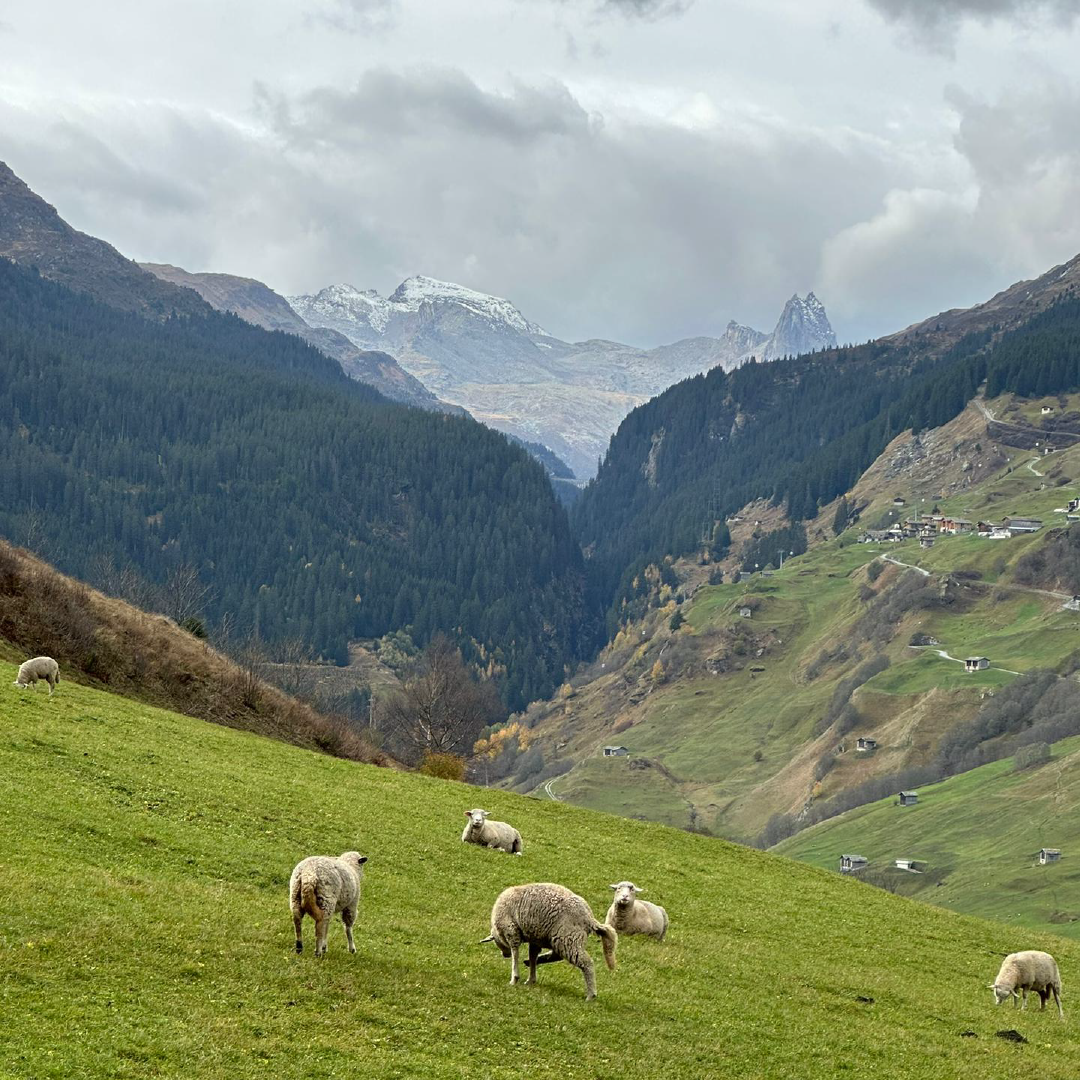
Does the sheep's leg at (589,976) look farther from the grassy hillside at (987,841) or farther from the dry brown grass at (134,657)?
the grassy hillside at (987,841)

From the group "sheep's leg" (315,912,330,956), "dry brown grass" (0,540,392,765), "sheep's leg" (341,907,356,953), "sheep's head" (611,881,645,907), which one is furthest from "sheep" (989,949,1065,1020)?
"dry brown grass" (0,540,392,765)

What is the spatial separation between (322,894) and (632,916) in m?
14.4

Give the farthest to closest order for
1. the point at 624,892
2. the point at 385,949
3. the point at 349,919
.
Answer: the point at 624,892 < the point at 385,949 < the point at 349,919

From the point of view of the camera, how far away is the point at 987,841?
16562 cm

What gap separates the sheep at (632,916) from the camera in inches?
1541

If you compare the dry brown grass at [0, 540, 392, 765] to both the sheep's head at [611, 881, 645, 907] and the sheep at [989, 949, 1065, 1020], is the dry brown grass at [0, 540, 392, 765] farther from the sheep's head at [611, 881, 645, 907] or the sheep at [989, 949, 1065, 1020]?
the sheep at [989, 949, 1065, 1020]

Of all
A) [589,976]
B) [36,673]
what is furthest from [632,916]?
[36,673]

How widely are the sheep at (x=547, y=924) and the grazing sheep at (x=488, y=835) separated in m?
20.3

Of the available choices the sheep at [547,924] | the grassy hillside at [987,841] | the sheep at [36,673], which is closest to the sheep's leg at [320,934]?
the sheep at [547,924]

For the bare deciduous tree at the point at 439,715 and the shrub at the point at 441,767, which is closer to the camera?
the shrub at the point at 441,767

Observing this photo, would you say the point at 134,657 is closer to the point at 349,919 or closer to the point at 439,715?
the point at 349,919

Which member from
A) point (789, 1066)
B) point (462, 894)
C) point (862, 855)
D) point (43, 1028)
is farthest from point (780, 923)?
point (862, 855)

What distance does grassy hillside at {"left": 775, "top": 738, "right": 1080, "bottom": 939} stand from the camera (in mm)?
137625

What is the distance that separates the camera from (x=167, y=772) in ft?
165
